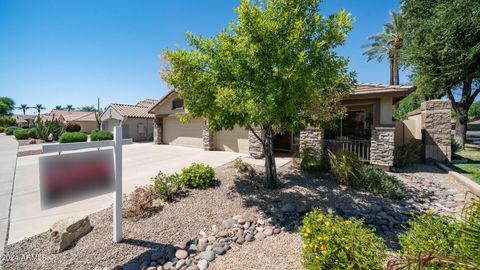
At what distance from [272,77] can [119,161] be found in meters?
3.46

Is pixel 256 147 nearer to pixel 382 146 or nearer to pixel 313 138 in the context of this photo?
pixel 313 138

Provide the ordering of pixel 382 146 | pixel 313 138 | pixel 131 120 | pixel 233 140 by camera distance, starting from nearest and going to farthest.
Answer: pixel 382 146 → pixel 313 138 → pixel 233 140 → pixel 131 120

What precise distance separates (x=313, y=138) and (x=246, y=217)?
559cm

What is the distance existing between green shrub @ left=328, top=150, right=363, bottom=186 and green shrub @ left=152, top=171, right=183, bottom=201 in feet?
16.2

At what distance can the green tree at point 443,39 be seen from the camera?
31.2ft

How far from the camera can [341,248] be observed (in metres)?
2.36

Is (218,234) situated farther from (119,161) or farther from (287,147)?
(287,147)

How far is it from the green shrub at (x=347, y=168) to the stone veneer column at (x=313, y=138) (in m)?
1.86

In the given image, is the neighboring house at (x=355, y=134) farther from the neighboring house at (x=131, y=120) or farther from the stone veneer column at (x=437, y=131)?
the neighboring house at (x=131, y=120)

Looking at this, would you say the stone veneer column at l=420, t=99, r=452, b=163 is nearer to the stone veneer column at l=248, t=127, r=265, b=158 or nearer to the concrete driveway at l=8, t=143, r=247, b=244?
the stone veneer column at l=248, t=127, r=265, b=158

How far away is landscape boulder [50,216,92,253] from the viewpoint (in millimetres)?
3438

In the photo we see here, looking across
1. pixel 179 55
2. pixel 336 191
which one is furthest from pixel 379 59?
pixel 179 55

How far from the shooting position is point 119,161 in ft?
11.8

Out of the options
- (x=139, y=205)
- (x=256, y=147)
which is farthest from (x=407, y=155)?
(x=139, y=205)
